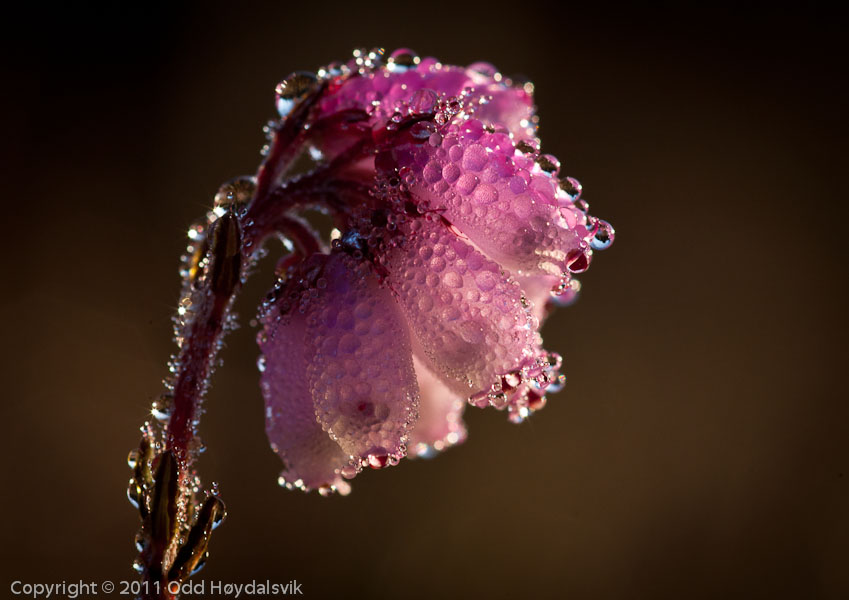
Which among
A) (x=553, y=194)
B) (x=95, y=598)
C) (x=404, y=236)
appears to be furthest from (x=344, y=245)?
(x=95, y=598)

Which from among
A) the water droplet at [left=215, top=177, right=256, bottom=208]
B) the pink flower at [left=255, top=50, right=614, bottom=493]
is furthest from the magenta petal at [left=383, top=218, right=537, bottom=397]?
the water droplet at [left=215, top=177, right=256, bottom=208]

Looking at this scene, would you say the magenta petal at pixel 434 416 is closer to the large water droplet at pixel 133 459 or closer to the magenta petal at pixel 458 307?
the magenta petal at pixel 458 307

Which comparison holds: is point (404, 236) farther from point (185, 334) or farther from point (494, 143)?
point (185, 334)

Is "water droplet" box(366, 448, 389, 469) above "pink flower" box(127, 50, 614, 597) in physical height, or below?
below

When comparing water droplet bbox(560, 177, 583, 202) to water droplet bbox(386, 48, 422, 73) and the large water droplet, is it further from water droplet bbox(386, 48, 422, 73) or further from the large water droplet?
the large water droplet

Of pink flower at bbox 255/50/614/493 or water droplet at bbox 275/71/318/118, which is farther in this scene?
water droplet at bbox 275/71/318/118

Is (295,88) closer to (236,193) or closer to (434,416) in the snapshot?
(236,193)

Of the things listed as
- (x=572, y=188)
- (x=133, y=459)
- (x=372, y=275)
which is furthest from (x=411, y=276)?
(x=133, y=459)
